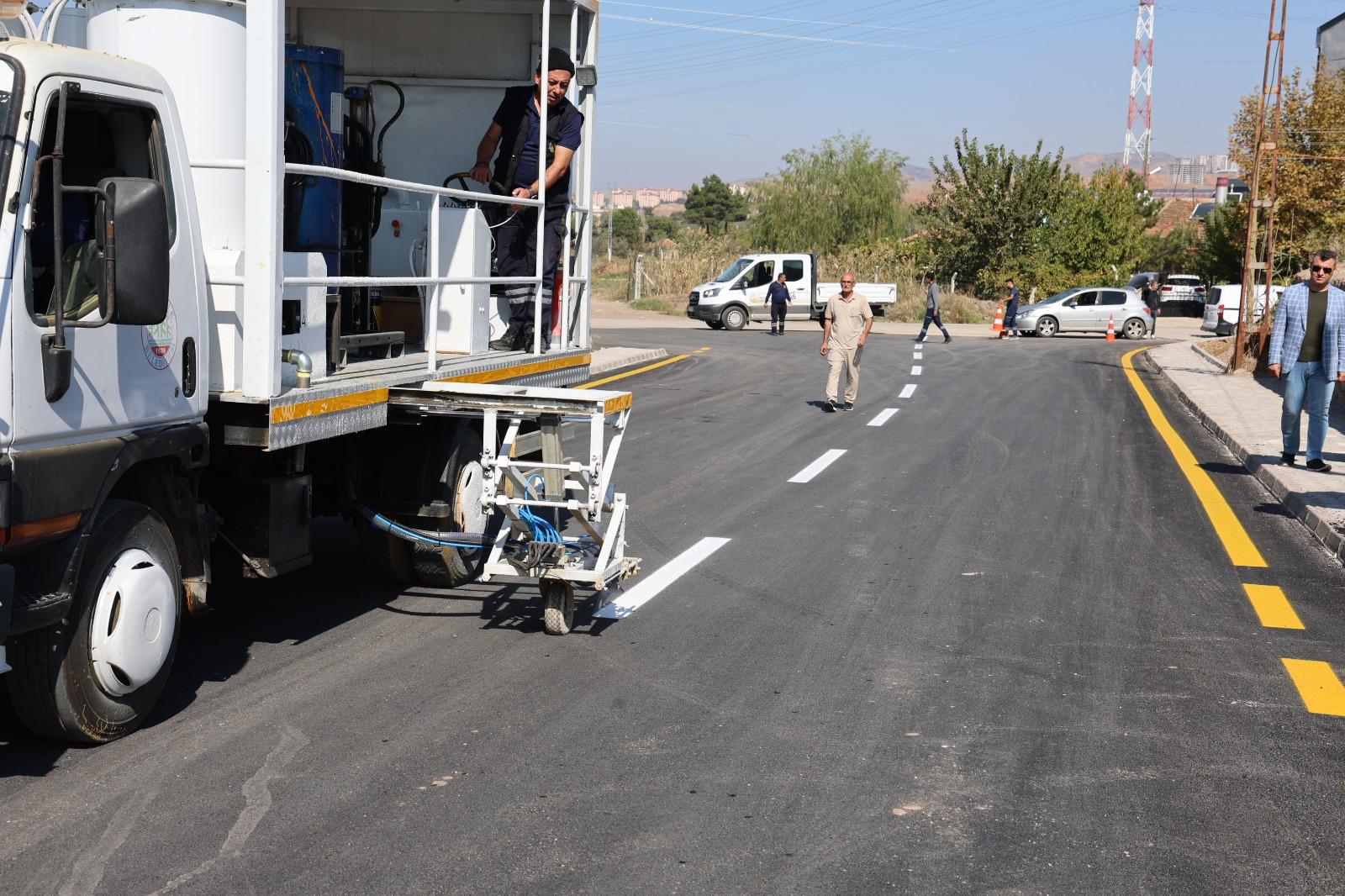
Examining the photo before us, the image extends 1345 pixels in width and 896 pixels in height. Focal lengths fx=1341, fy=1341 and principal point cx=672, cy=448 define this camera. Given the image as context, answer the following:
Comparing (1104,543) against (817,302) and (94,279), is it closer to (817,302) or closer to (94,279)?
(94,279)

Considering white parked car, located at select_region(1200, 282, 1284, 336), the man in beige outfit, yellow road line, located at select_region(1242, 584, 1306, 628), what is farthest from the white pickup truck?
yellow road line, located at select_region(1242, 584, 1306, 628)

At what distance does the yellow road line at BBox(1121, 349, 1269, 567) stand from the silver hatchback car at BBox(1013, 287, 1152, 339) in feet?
75.2

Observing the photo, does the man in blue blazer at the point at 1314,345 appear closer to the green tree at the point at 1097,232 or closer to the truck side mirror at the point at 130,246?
the truck side mirror at the point at 130,246

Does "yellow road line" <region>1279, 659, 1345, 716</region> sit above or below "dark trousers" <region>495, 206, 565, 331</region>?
below

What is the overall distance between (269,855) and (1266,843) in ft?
10.1

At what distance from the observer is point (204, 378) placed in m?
5.16

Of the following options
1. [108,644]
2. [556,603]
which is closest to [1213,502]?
[556,603]

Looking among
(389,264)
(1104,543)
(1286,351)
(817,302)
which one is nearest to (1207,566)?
(1104,543)

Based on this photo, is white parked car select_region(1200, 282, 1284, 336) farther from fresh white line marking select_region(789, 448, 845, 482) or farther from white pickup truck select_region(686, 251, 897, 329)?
fresh white line marking select_region(789, 448, 845, 482)

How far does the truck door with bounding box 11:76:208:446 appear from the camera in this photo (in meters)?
4.27

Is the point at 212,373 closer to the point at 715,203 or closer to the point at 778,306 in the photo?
the point at 778,306

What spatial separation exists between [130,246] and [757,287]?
121ft

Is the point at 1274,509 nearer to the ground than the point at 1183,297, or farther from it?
nearer to the ground

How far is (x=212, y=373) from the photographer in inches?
210
